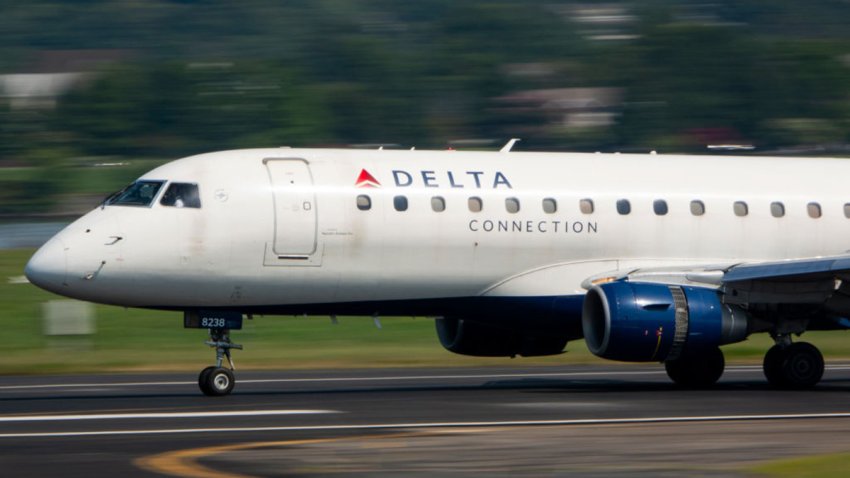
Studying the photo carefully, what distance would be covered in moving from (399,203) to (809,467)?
10388mm

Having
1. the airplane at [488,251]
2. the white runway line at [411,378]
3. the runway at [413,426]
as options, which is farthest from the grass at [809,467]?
the white runway line at [411,378]

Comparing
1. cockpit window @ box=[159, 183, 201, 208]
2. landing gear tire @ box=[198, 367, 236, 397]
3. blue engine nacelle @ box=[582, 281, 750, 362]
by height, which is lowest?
landing gear tire @ box=[198, 367, 236, 397]

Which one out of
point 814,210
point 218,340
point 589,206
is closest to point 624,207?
point 589,206

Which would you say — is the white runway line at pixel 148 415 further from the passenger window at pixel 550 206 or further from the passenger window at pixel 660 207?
the passenger window at pixel 660 207

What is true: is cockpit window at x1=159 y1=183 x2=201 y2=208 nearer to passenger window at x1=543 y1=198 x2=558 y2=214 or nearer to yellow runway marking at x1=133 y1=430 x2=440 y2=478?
passenger window at x1=543 y1=198 x2=558 y2=214

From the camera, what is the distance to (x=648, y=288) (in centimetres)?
2284

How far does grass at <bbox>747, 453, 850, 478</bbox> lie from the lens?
547 inches

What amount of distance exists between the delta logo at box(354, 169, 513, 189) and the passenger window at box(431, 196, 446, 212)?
23cm

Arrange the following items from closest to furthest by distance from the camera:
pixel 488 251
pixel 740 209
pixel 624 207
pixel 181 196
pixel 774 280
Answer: pixel 181 196
pixel 774 280
pixel 488 251
pixel 624 207
pixel 740 209

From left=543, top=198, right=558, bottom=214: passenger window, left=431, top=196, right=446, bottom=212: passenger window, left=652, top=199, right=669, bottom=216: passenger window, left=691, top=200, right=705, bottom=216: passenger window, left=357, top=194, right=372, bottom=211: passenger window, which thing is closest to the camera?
left=357, top=194, right=372, bottom=211: passenger window

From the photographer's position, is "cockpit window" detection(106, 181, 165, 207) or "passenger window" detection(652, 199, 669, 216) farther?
"passenger window" detection(652, 199, 669, 216)

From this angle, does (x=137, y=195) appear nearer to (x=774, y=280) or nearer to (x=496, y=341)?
(x=496, y=341)

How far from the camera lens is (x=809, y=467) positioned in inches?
564

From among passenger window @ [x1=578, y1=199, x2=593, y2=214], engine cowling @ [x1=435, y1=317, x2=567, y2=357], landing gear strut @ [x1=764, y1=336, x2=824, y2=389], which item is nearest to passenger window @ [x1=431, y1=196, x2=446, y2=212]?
passenger window @ [x1=578, y1=199, x2=593, y2=214]
